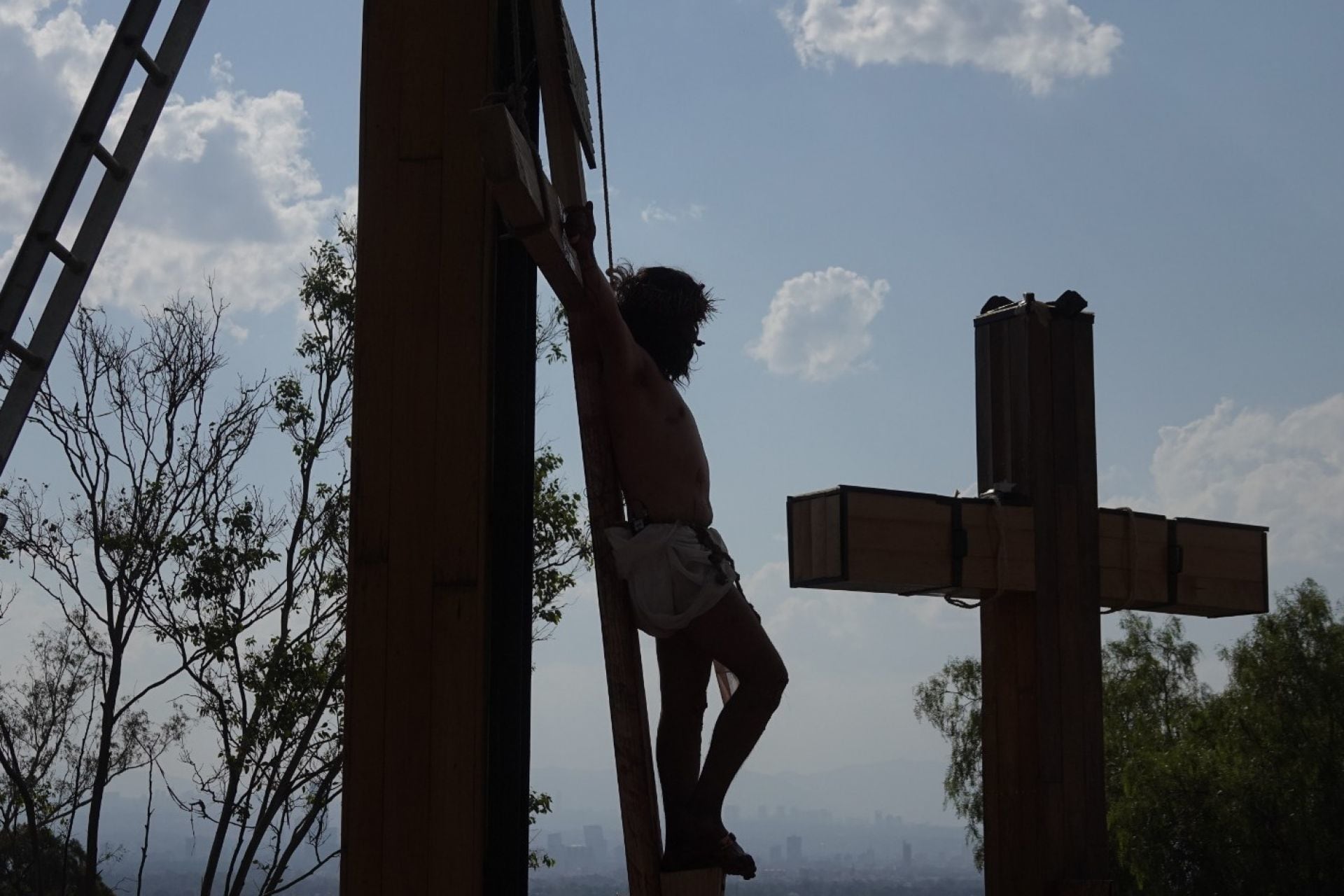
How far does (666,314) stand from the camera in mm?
2617

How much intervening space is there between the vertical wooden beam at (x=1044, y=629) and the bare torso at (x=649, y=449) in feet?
2.40

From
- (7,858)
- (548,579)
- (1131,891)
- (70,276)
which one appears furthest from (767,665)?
(1131,891)

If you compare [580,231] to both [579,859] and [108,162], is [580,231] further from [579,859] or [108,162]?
[579,859]

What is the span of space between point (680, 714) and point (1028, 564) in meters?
0.77

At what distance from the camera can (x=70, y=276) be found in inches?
125

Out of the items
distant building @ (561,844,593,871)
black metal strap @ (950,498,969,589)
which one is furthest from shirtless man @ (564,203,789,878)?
distant building @ (561,844,593,871)

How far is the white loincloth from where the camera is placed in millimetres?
2357

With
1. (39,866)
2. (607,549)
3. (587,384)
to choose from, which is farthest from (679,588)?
(39,866)

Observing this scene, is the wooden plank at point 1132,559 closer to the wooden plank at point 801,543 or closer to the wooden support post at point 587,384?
the wooden plank at point 801,543

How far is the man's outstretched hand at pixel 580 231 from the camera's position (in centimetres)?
228

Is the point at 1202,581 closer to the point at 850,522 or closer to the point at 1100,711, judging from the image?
the point at 1100,711

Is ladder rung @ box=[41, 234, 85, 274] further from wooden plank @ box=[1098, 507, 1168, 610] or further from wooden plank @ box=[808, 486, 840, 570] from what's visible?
wooden plank @ box=[1098, 507, 1168, 610]

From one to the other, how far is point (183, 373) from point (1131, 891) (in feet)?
46.9

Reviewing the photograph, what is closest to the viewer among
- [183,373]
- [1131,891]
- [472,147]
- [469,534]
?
[469,534]
